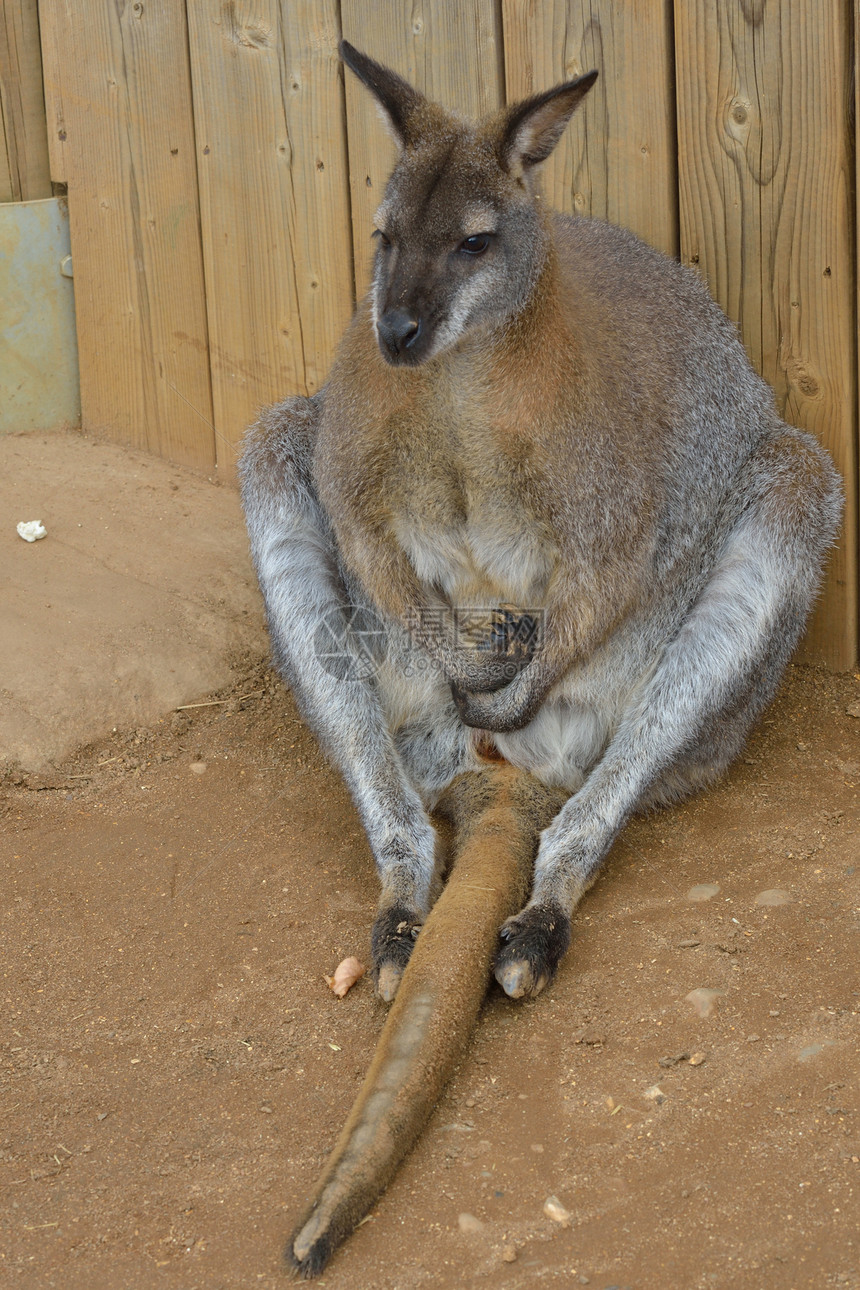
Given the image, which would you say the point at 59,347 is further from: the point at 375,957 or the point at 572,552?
the point at 375,957

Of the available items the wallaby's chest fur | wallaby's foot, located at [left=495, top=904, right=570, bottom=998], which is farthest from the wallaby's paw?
wallaby's foot, located at [left=495, top=904, right=570, bottom=998]

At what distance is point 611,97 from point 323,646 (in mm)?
1768

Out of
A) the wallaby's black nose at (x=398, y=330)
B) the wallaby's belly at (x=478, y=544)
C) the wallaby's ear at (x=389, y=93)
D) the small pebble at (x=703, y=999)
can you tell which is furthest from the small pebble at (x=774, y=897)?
the wallaby's ear at (x=389, y=93)

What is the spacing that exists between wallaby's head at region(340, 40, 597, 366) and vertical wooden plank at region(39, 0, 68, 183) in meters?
2.04

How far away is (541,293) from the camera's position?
2.93 meters

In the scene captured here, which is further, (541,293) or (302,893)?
(302,893)

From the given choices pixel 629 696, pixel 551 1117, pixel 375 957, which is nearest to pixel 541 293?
pixel 629 696

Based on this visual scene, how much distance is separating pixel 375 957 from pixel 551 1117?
2.01 ft

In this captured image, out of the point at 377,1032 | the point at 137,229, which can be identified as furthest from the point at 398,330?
the point at 137,229

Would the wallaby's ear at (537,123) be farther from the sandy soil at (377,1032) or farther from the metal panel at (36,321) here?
the metal panel at (36,321)

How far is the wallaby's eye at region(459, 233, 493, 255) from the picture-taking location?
9.04 ft

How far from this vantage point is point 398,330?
2.64 m

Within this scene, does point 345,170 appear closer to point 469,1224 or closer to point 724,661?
point 724,661

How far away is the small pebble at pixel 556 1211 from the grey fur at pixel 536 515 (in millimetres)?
569
